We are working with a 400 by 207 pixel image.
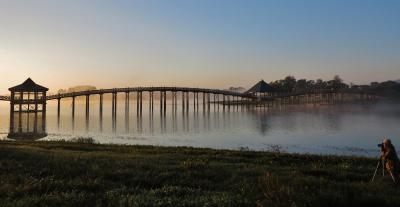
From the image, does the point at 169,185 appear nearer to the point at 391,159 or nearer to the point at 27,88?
the point at 391,159

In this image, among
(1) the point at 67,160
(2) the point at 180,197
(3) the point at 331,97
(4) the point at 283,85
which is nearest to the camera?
(2) the point at 180,197

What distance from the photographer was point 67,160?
15.1 metres

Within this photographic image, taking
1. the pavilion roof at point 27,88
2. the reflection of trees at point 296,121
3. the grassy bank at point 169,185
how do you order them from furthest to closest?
the pavilion roof at point 27,88 < the reflection of trees at point 296,121 < the grassy bank at point 169,185

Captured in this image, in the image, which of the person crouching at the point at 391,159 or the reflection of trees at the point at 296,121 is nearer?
the person crouching at the point at 391,159

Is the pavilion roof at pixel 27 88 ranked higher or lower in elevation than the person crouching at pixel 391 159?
higher

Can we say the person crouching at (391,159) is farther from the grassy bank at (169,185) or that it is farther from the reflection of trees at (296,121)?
the reflection of trees at (296,121)

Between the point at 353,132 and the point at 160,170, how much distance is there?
36357 millimetres

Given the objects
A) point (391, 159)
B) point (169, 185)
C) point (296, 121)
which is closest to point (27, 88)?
point (296, 121)

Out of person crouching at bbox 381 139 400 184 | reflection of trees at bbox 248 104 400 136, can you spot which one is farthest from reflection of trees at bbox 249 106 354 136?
person crouching at bbox 381 139 400 184

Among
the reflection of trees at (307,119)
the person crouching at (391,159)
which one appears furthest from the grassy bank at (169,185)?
the reflection of trees at (307,119)

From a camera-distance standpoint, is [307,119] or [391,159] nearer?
[391,159]

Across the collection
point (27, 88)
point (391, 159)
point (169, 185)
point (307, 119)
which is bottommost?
point (169, 185)

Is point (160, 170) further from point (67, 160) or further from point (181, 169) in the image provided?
point (67, 160)

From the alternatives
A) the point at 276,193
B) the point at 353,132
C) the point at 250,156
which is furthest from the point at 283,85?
the point at 276,193
